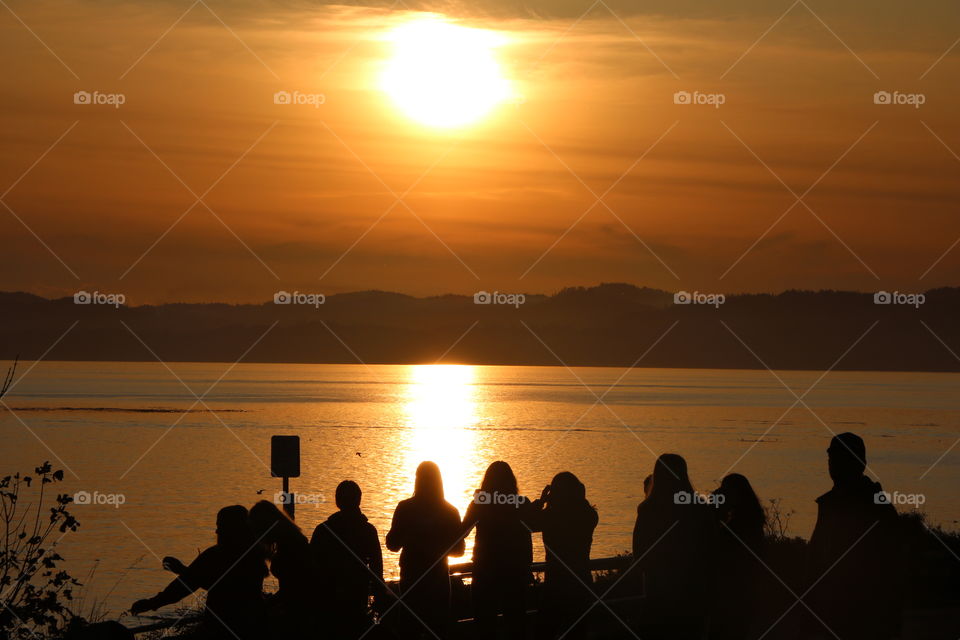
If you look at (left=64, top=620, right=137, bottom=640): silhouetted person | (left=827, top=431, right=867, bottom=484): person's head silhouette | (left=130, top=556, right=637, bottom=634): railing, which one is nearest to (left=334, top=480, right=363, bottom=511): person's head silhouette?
(left=130, top=556, right=637, bottom=634): railing

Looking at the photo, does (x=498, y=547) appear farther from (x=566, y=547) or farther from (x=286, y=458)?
(x=286, y=458)

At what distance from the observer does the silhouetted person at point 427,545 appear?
902 cm

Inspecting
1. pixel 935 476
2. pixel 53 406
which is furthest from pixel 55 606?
pixel 53 406

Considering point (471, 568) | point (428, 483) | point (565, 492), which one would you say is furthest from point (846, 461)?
point (471, 568)

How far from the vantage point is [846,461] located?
23.8 ft

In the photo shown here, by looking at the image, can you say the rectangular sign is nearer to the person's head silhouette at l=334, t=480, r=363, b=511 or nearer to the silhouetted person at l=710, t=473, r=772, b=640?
the person's head silhouette at l=334, t=480, r=363, b=511

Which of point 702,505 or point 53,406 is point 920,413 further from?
point 702,505

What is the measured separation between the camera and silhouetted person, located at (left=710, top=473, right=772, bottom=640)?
331 inches

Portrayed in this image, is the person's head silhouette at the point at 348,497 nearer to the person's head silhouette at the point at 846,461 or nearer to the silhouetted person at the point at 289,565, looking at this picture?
the silhouetted person at the point at 289,565

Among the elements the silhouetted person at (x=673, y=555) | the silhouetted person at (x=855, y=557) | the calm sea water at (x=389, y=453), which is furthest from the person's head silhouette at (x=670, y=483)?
the calm sea water at (x=389, y=453)

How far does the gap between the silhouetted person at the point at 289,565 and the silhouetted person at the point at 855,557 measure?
3.46 m

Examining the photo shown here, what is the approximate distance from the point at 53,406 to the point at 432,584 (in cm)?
12149

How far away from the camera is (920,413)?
12331 cm

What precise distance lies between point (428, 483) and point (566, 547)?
1306 millimetres
